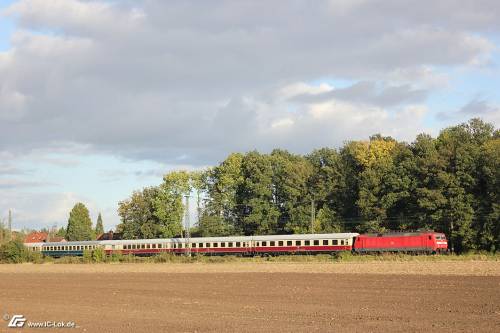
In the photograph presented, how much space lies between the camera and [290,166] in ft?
Answer: 365

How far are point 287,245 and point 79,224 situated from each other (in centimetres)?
8780

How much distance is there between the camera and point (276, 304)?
27.8 meters

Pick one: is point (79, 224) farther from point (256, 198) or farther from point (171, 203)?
point (256, 198)

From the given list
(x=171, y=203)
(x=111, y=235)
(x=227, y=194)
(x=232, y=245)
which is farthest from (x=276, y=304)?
(x=111, y=235)

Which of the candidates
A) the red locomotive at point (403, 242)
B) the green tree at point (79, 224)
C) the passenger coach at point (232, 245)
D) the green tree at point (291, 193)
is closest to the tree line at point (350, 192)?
the green tree at point (291, 193)

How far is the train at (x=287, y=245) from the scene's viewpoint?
73.4 meters

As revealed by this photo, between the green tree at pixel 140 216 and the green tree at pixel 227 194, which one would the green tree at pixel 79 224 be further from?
the green tree at pixel 227 194

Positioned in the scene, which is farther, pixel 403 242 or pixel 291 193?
pixel 291 193

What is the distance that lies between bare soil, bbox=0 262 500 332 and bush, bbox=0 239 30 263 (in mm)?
56185

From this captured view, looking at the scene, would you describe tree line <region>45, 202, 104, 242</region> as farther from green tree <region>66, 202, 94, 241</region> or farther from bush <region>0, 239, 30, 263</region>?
bush <region>0, 239, 30, 263</region>

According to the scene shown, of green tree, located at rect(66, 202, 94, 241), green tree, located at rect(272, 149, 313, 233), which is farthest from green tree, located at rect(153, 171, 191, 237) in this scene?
green tree, located at rect(66, 202, 94, 241)

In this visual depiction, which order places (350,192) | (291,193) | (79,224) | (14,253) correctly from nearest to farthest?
(14,253)
(350,192)
(291,193)
(79,224)

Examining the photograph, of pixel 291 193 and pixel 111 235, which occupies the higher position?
pixel 291 193

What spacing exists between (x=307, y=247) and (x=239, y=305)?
5444cm
